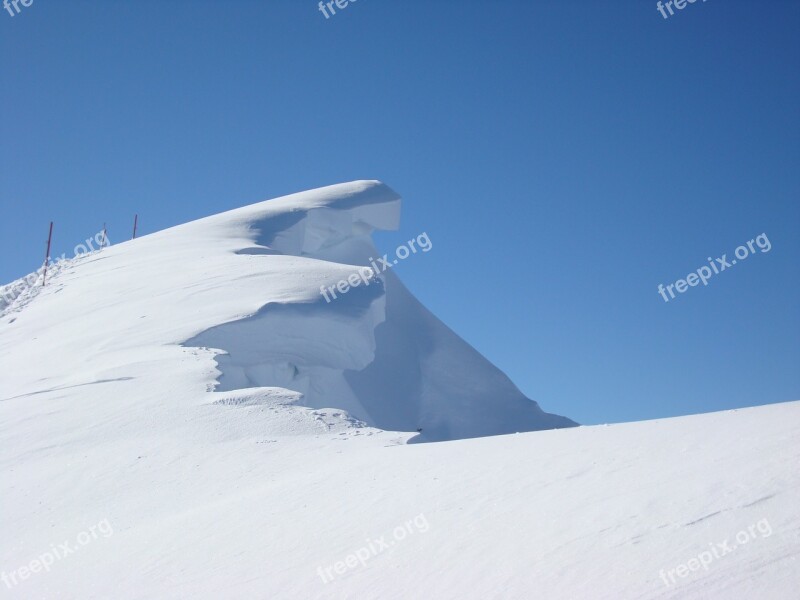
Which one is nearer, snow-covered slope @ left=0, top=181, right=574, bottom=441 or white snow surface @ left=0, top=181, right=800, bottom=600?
white snow surface @ left=0, top=181, right=800, bottom=600

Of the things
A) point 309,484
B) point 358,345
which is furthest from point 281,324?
point 309,484

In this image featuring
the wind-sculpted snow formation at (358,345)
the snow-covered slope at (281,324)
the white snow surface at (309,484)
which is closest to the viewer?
the white snow surface at (309,484)

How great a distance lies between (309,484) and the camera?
6.97 m

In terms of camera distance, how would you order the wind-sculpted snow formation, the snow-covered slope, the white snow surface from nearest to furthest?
the white snow surface, the snow-covered slope, the wind-sculpted snow formation

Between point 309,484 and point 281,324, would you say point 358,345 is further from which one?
point 309,484

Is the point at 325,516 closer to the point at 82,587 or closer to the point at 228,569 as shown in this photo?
the point at 228,569

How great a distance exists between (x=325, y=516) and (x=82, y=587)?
1728 millimetres

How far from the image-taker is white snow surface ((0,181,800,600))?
4.70 metres

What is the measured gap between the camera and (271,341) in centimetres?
1321

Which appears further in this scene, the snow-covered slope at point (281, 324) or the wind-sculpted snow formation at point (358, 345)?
the wind-sculpted snow formation at point (358, 345)

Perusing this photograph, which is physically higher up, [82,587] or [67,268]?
[67,268]

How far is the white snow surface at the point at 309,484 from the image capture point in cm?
470

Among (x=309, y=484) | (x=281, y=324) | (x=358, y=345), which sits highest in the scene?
(x=281, y=324)

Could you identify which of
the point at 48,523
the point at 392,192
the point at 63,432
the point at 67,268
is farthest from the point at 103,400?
the point at 392,192
